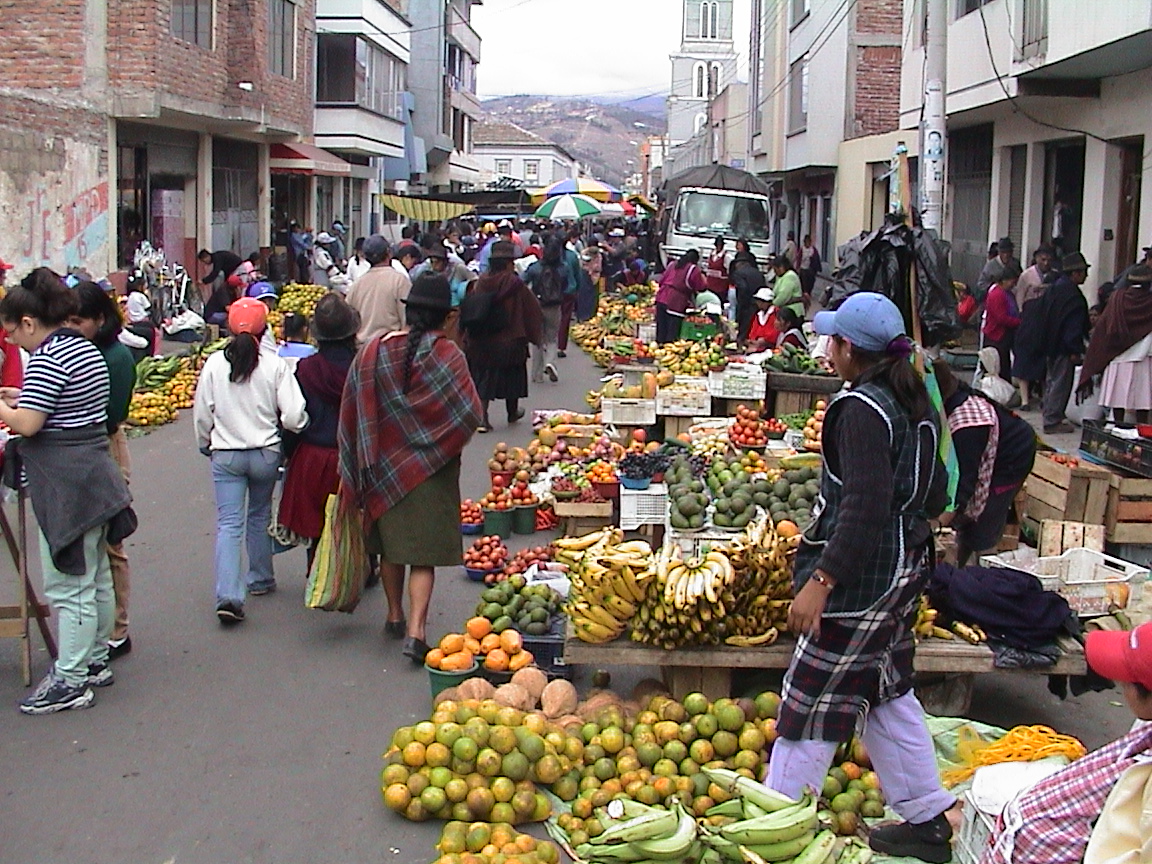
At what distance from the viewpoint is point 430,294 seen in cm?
673

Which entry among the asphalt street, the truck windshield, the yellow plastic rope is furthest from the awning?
the yellow plastic rope

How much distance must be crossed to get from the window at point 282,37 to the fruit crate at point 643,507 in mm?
21837

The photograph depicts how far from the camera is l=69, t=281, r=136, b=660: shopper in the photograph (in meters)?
6.15

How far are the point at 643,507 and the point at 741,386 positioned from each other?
14.3ft

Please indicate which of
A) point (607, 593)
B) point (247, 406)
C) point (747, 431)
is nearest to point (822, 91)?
point (747, 431)

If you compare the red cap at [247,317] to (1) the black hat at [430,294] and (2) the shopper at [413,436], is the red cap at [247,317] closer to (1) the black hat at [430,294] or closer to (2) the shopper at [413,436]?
(2) the shopper at [413,436]

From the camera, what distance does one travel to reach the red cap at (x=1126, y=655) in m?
2.86

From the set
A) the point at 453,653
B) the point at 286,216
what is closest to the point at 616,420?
the point at 453,653

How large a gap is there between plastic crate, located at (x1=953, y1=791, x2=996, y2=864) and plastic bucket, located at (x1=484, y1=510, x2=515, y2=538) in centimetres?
545

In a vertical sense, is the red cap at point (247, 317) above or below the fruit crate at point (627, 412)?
above

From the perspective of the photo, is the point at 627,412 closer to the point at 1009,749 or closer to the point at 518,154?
the point at 1009,749

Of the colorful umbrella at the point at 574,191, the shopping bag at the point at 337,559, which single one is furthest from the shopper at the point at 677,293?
the colorful umbrella at the point at 574,191

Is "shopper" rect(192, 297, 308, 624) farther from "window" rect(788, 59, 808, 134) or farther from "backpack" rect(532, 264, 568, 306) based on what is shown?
"window" rect(788, 59, 808, 134)

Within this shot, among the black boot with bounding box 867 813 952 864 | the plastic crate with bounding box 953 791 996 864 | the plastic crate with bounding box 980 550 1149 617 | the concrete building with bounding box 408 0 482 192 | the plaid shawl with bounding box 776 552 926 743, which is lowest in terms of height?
the black boot with bounding box 867 813 952 864
